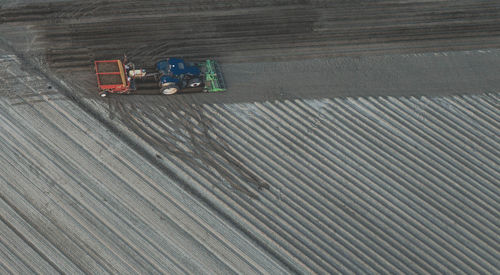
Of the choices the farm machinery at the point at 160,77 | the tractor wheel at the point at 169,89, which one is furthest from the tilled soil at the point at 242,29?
the tractor wheel at the point at 169,89

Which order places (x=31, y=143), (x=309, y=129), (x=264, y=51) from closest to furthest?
(x=31, y=143) < (x=309, y=129) < (x=264, y=51)

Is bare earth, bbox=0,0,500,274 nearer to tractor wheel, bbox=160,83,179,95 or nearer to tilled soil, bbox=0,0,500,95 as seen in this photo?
tilled soil, bbox=0,0,500,95

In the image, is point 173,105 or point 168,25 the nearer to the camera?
point 173,105

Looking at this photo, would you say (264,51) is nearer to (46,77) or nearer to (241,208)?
(241,208)

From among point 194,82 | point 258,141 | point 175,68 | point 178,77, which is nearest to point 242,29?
point 194,82

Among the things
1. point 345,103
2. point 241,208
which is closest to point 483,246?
point 345,103

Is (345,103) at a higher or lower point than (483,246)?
higher

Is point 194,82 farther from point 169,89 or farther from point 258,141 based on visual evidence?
point 258,141
